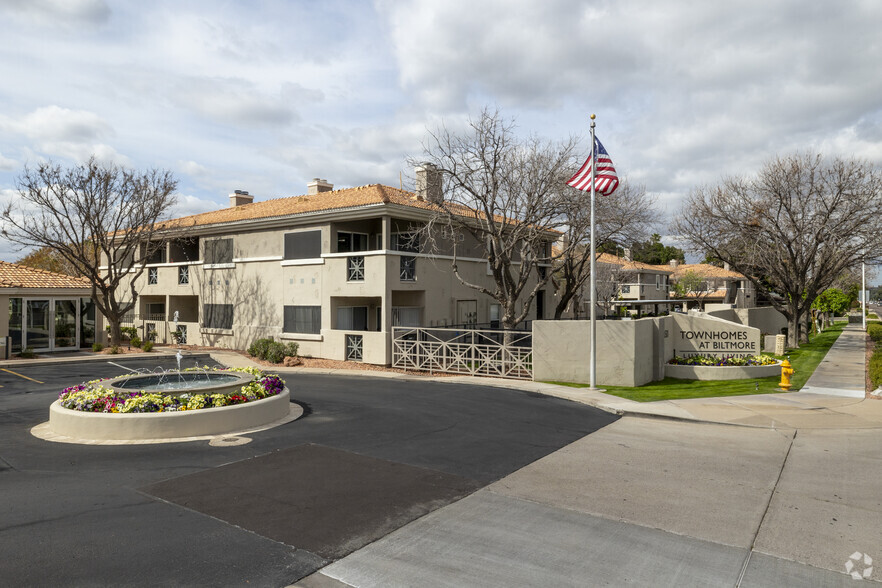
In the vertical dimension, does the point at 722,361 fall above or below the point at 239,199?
below

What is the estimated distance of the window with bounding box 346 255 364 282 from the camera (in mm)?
25516

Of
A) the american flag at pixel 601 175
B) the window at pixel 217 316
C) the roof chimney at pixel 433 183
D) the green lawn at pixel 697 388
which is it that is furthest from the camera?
the window at pixel 217 316

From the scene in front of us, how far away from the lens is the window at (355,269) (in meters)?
25.5

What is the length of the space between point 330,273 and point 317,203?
14.5ft

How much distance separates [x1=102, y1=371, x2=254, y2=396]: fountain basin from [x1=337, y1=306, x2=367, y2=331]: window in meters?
10.5

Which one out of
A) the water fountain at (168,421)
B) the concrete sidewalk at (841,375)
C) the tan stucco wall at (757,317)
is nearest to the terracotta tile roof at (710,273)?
the tan stucco wall at (757,317)

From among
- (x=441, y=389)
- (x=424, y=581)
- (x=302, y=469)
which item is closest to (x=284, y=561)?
(x=424, y=581)

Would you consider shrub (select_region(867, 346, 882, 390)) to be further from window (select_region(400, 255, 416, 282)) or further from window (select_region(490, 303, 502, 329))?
window (select_region(400, 255, 416, 282))

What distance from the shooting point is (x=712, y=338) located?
22891 millimetres

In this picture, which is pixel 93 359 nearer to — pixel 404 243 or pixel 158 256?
pixel 158 256

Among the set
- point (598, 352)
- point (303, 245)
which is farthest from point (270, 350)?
point (598, 352)

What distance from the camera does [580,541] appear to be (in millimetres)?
6895

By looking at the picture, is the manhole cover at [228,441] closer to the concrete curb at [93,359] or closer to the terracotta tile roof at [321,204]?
the terracotta tile roof at [321,204]

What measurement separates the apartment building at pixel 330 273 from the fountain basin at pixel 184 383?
9.17 m
